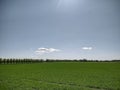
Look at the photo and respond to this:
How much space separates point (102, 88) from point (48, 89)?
6.52 meters

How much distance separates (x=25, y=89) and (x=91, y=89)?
768cm

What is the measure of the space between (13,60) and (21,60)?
10.0 meters

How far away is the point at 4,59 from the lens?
145750 millimetres

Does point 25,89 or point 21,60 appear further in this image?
point 21,60

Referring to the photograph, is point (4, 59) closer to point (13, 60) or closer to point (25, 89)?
point (13, 60)

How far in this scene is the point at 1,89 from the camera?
63.1 feet

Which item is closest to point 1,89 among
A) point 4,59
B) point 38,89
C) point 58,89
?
point 38,89

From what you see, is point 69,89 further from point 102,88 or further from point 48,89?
point 102,88

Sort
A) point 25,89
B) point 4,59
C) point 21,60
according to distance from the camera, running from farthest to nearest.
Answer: point 21,60, point 4,59, point 25,89

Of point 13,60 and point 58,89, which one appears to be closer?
point 58,89

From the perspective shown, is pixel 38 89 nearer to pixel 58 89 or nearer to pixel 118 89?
pixel 58 89

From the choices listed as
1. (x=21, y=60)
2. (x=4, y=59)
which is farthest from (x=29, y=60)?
(x=4, y=59)

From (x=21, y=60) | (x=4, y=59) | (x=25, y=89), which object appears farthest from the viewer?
(x=21, y=60)

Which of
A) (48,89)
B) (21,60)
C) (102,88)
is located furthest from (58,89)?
(21,60)
